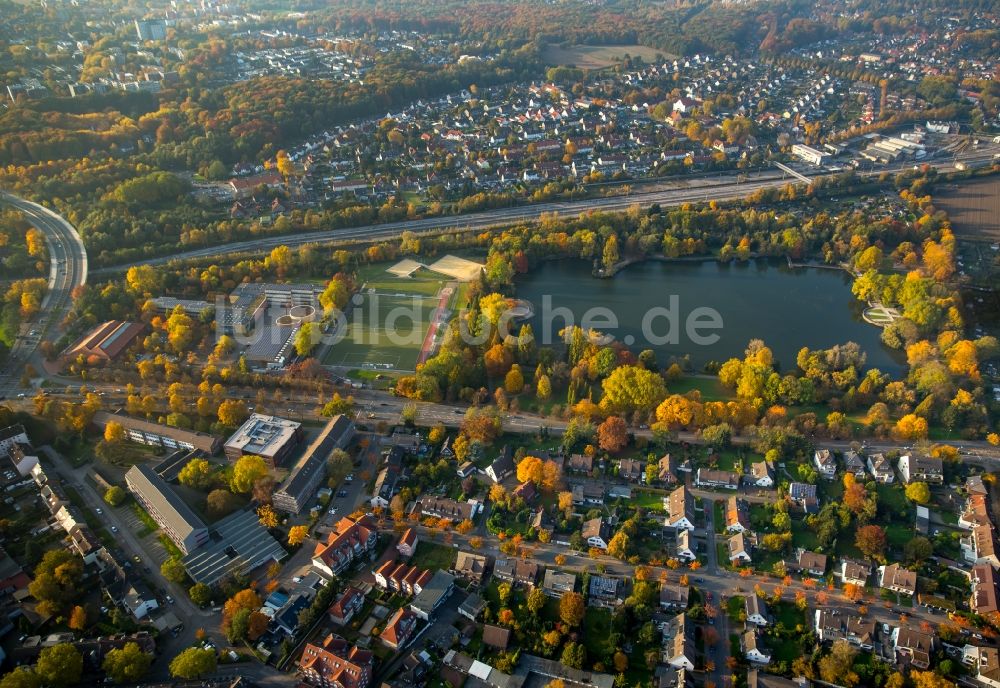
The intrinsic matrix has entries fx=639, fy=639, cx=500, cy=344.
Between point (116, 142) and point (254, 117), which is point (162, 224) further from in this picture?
point (254, 117)

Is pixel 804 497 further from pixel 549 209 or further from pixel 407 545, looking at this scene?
pixel 549 209

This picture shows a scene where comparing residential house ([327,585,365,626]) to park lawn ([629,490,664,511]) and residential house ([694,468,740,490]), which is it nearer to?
park lawn ([629,490,664,511])

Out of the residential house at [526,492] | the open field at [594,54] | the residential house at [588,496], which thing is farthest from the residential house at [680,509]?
the open field at [594,54]

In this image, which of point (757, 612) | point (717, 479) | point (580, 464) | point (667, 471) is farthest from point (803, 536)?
point (580, 464)

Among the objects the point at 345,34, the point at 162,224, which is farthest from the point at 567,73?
the point at 162,224

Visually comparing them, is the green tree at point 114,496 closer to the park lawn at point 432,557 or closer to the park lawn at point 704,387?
the park lawn at point 432,557

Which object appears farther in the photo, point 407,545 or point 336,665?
point 407,545

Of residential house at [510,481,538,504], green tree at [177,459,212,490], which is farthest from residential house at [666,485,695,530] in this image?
green tree at [177,459,212,490]
